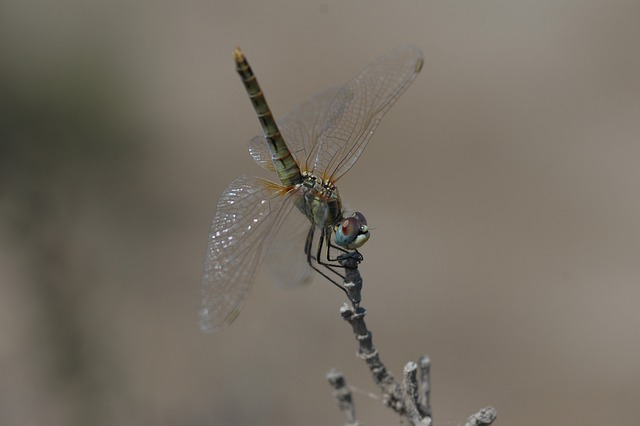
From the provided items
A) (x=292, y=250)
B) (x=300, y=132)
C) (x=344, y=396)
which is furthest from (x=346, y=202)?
(x=344, y=396)

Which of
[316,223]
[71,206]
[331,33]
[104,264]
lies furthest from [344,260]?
[331,33]

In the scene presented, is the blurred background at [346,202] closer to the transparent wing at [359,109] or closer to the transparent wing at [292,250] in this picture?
the transparent wing at [292,250]

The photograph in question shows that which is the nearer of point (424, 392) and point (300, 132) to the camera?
point (424, 392)

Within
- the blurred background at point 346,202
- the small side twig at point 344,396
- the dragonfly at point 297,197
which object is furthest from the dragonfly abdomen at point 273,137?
the blurred background at point 346,202

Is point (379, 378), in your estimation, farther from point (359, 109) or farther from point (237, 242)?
point (359, 109)

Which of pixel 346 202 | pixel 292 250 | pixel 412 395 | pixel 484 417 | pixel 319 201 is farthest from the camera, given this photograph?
pixel 346 202

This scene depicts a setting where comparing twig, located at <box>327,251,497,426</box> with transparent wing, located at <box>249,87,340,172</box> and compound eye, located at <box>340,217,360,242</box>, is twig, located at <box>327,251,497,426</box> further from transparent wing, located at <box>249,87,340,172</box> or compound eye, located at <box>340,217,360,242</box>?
transparent wing, located at <box>249,87,340,172</box>

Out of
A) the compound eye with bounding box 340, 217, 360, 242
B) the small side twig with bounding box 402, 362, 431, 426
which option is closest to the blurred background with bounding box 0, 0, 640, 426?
the compound eye with bounding box 340, 217, 360, 242

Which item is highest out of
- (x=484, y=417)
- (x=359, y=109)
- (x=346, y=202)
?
(x=346, y=202)
